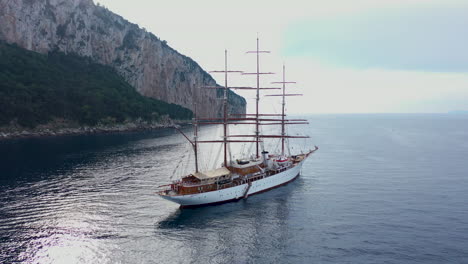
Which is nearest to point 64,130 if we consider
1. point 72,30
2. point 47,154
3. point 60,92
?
point 60,92

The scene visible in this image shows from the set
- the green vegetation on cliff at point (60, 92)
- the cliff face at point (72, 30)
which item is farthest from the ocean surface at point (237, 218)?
the cliff face at point (72, 30)

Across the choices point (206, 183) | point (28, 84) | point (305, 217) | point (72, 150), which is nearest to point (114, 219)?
point (206, 183)

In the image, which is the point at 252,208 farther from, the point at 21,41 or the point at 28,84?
the point at 21,41

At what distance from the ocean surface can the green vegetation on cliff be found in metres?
59.4

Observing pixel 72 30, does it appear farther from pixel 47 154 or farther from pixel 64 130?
pixel 47 154

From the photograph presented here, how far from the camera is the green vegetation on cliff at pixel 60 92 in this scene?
11575 cm

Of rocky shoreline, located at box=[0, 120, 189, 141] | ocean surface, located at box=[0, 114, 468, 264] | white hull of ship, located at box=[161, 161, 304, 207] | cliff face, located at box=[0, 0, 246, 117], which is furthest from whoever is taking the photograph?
cliff face, located at box=[0, 0, 246, 117]

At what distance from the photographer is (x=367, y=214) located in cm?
4066

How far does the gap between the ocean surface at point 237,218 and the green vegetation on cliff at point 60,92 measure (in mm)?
59429

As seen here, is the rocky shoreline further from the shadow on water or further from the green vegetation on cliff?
the shadow on water

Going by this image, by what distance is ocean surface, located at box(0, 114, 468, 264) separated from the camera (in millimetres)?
30141

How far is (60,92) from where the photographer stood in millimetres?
135375

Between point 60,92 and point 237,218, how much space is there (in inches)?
5151

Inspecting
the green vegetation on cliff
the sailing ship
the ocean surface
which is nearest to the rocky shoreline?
the green vegetation on cliff
